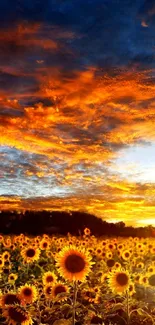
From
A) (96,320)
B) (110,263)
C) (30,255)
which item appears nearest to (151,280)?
(110,263)

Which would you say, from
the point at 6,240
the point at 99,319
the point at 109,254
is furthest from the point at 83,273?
the point at 6,240

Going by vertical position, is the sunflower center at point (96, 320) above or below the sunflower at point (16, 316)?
below

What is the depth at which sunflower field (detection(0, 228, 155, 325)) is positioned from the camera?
6.75 meters

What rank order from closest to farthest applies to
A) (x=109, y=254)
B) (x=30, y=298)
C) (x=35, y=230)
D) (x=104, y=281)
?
(x=30, y=298) < (x=104, y=281) < (x=109, y=254) < (x=35, y=230)

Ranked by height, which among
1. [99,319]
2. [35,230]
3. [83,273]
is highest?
[35,230]

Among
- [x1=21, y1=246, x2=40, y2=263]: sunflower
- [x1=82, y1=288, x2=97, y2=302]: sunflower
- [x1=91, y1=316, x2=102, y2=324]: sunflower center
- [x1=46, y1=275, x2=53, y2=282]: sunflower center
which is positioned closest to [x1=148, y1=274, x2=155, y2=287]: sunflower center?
[x1=82, y1=288, x2=97, y2=302]: sunflower

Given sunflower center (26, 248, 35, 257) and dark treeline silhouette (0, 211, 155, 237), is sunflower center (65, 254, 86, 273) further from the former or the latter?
dark treeline silhouette (0, 211, 155, 237)

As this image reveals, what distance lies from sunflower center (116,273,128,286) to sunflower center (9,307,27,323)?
2371 mm

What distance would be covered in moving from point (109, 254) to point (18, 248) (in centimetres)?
351

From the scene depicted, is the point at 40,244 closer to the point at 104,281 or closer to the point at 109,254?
the point at 109,254

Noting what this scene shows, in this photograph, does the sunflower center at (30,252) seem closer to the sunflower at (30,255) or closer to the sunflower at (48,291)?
the sunflower at (30,255)

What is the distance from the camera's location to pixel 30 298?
8125 millimetres

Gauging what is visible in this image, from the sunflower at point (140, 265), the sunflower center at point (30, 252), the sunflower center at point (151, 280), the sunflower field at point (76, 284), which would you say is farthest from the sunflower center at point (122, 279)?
the sunflower at point (140, 265)

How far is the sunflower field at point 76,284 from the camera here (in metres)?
6.75
